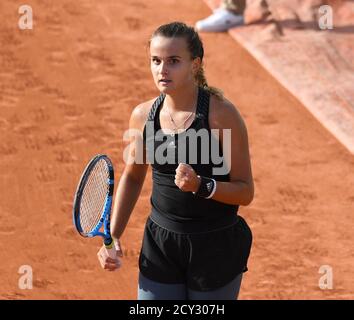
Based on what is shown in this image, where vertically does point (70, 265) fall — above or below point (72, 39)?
below

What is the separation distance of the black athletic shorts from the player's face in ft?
2.44

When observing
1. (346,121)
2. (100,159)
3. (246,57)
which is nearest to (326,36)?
(246,57)

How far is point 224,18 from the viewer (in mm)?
12852

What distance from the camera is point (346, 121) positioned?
427 inches

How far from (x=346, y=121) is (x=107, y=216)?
6.03 m

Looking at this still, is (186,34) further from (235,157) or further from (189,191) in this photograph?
(189,191)

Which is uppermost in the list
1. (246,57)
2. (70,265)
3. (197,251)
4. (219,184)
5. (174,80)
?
(174,80)

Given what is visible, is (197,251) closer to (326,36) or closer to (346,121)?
(346,121)
